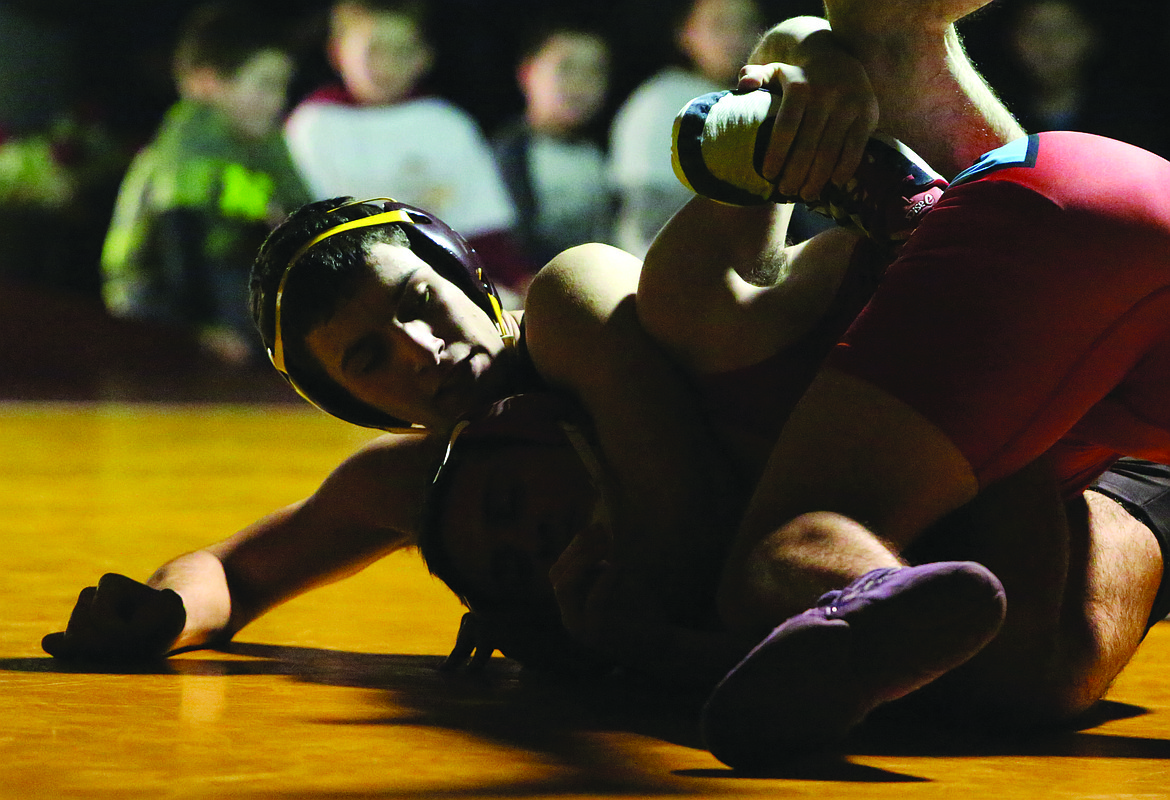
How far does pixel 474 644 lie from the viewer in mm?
1412

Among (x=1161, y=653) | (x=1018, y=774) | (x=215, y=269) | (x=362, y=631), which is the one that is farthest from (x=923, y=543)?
(x=215, y=269)

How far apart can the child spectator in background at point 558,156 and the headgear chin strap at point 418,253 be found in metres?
4.55

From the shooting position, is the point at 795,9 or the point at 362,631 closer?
the point at 362,631

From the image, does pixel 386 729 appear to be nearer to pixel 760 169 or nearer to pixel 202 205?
pixel 760 169

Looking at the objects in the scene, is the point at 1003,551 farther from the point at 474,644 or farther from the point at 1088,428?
the point at 474,644

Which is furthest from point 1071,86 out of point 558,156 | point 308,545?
point 308,545

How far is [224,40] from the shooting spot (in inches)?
233

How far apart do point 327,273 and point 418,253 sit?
10 centimetres

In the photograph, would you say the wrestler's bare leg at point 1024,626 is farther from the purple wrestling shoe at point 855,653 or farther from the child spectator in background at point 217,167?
the child spectator in background at point 217,167

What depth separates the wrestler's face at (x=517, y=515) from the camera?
130 centimetres

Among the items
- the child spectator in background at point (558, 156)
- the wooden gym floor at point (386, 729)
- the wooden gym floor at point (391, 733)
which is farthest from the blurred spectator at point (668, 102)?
the wooden gym floor at point (391, 733)

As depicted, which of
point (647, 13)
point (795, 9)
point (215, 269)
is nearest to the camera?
point (215, 269)

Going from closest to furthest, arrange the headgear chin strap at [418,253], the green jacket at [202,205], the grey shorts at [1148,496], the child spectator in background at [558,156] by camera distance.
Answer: the grey shorts at [1148,496], the headgear chin strap at [418,253], the green jacket at [202,205], the child spectator in background at [558,156]

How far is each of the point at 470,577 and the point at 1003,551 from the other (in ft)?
1.44
